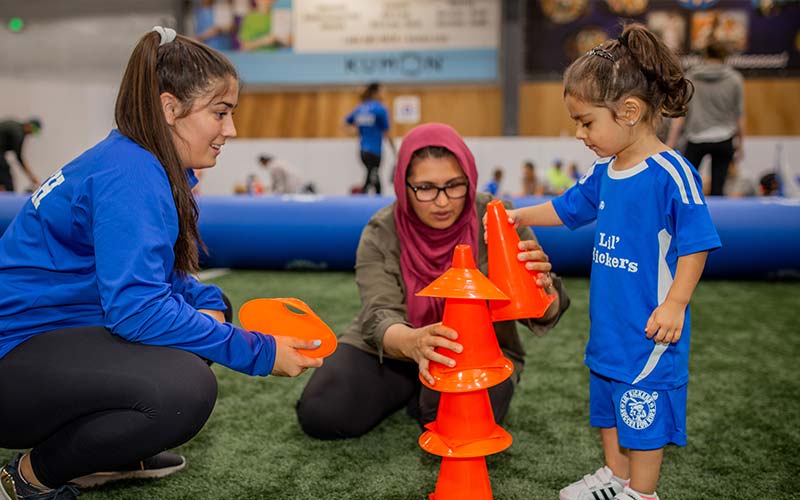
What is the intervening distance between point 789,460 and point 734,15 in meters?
7.35

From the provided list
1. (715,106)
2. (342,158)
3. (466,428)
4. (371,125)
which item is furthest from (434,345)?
(342,158)

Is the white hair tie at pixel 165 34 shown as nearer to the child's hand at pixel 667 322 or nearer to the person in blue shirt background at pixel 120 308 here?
the person in blue shirt background at pixel 120 308

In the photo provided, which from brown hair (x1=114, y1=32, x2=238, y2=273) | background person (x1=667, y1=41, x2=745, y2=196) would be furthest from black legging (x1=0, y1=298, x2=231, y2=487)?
background person (x1=667, y1=41, x2=745, y2=196)

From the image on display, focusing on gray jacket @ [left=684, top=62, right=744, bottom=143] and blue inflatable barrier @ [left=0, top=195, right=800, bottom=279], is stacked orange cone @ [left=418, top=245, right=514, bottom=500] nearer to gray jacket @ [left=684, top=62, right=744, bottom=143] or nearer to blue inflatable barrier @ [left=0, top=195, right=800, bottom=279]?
blue inflatable barrier @ [left=0, top=195, right=800, bottom=279]

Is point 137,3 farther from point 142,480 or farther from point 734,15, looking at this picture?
point 142,480

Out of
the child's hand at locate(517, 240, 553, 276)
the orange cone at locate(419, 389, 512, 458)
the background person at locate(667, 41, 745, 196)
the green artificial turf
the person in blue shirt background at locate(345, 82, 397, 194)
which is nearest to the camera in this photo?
the orange cone at locate(419, 389, 512, 458)

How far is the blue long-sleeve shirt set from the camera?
1.07 meters

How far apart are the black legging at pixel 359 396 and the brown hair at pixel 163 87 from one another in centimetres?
64

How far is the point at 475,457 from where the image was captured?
47.3 inches

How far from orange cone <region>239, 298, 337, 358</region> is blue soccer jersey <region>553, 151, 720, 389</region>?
1.66 feet

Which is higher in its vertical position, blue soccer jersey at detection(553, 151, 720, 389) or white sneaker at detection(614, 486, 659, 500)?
blue soccer jersey at detection(553, 151, 720, 389)

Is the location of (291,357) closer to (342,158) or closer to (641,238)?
(641,238)

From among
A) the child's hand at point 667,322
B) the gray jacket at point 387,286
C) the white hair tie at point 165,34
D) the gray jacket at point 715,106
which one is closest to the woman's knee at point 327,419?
the gray jacket at point 387,286

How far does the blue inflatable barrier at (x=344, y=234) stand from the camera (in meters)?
3.70
